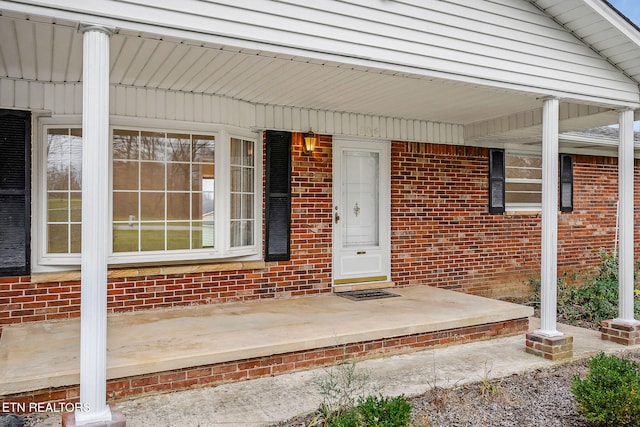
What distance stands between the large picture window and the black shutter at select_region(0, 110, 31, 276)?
7.9 inches

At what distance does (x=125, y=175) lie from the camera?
546cm

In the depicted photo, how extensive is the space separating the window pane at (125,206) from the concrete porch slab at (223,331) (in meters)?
1.06

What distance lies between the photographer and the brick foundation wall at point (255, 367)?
3631 mm

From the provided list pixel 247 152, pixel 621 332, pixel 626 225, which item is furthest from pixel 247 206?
pixel 621 332

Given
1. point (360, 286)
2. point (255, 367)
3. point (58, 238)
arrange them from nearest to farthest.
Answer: point (255, 367)
point (58, 238)
point (360, 286)

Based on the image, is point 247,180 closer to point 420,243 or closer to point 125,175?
point 125,175

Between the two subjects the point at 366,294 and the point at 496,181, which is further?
the point at 496,181

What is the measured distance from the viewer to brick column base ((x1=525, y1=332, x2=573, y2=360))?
197 inches

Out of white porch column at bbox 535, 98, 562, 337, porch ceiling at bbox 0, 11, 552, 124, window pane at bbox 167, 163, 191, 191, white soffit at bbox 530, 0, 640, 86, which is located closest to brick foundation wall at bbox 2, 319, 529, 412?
white porch column at bbox 535, 98, 562, 337

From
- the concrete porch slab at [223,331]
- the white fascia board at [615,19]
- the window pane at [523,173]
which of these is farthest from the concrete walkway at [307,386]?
the window pane at [523,173]

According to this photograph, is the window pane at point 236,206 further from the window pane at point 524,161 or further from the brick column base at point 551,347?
the window pane at point 524,161

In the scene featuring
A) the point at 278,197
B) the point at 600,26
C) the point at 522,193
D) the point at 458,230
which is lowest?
the point at 458,230

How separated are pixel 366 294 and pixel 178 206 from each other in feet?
8.89

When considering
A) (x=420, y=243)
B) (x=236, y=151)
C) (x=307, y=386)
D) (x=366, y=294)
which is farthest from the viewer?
(x=420, y=243)
